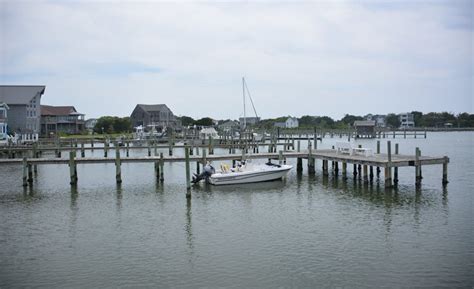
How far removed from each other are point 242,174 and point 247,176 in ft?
1.65

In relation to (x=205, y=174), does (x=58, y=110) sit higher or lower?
higher

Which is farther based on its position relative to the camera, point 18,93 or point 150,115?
point 150,115

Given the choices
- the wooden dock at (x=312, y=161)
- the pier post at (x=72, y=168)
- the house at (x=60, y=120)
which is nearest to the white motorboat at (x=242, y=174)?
the wooden dock at (x=312, y=161)

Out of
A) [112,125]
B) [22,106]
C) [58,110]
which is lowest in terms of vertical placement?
[112,125]

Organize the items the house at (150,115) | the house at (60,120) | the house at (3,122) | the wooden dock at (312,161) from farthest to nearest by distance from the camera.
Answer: the house at (150,115), the house at (60,120), the house at (3,122), the wooden dock at (312,161)

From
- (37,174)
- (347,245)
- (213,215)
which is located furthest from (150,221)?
(37,174)

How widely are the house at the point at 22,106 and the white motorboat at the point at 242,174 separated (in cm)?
5339

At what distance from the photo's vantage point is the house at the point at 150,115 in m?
122

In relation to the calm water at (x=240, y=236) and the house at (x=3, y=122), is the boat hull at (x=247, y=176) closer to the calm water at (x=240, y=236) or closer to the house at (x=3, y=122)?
the calm water at (x=240, y=236)

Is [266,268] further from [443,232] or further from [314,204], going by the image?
[314,204]

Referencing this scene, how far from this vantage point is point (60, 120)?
319ft

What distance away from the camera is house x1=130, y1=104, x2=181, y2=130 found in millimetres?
121938

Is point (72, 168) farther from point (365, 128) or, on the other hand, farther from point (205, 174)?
point (365, 128)

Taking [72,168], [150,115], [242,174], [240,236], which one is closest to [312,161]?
[242,174]
